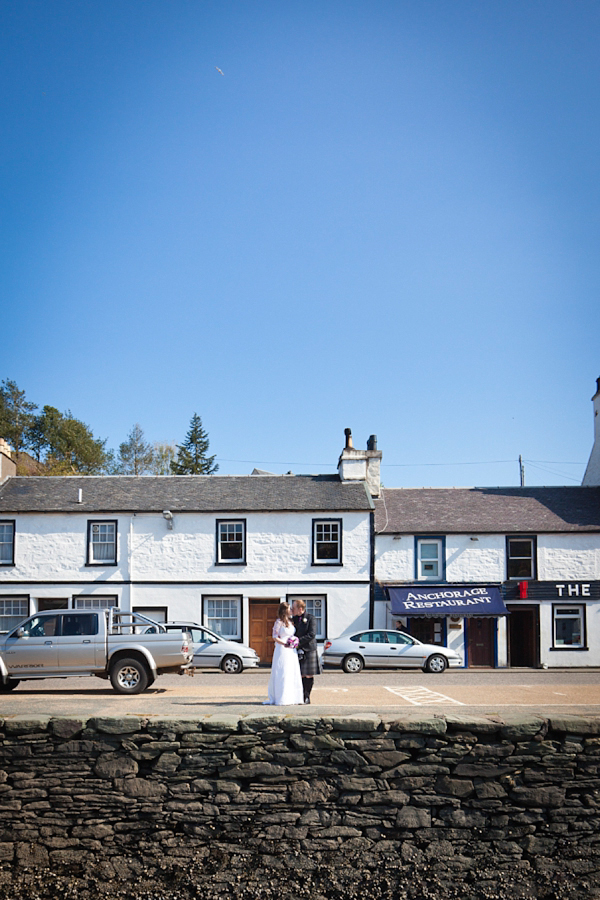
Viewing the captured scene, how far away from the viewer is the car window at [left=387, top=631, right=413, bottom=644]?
2381 centimetres

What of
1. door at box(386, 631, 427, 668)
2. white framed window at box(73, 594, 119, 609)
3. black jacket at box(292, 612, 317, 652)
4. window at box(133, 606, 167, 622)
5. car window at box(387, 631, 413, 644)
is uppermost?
black jacket at box(292, 612, 317, 652)

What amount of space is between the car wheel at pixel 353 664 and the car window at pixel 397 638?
117cm

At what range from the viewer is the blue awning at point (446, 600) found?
28031mm

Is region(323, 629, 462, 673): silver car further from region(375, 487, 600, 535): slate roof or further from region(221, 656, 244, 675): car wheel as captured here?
region(375, 487, 600, 535): slate roof

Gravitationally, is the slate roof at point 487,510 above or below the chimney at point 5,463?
below

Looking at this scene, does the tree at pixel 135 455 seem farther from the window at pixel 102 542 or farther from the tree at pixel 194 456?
the window at pixel 102 542

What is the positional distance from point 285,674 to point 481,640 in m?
19.8

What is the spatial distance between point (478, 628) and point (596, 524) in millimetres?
6199

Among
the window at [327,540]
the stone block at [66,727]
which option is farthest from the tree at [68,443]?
the stone block at [66,727]

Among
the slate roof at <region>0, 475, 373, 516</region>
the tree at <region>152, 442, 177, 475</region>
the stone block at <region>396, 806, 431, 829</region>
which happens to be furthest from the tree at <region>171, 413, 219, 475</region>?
the stone block at <region>396, 806, 431, 829</region>

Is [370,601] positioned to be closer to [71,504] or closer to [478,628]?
[478,628]

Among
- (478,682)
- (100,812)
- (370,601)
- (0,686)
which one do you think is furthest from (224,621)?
(100,812)

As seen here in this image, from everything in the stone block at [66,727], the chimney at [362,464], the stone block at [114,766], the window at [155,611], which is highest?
the chimney at [362,464]

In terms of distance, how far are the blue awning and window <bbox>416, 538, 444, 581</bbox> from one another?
1.61ft
